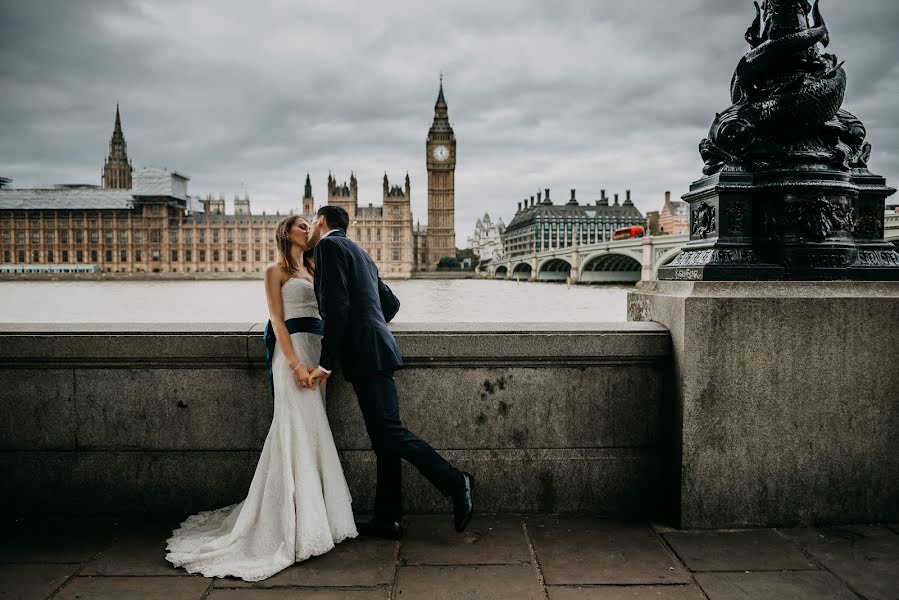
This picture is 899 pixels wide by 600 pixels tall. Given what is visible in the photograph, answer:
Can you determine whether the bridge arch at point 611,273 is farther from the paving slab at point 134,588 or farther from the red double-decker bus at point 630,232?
the paving slab at point 134,588

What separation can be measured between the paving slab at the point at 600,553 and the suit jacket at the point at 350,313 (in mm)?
825

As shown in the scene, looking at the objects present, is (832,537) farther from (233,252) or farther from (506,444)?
(233,252)

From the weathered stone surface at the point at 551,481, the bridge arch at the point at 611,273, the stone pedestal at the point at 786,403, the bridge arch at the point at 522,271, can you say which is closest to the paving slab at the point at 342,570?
the weathered stone surface at the point at 551,481

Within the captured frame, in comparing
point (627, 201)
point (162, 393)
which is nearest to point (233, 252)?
point (627, 201)

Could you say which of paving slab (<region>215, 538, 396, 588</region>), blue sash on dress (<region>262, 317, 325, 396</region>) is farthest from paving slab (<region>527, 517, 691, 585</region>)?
blue sash on dress (<region>262, 317, 325, 396</region>)

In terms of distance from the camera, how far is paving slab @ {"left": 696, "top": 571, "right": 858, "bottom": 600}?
1.83 meters

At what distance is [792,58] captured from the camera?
2438 mm

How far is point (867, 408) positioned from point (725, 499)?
0.61 metres

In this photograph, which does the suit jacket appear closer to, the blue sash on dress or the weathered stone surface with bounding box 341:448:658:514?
the blue sash on dress

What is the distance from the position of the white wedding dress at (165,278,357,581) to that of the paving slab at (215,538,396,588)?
30 mm

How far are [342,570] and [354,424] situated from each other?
604 millimetres

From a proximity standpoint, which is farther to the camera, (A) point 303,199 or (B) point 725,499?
(A) point 303,199

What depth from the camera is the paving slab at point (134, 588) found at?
184 cm

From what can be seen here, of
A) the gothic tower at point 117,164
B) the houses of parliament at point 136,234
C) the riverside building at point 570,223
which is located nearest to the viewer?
the houses of parliament at point 136,234
